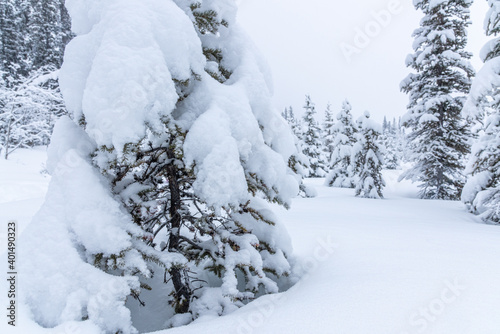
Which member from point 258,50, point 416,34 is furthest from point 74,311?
point 416,34

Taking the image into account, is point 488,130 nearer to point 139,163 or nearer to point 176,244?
point 176,244

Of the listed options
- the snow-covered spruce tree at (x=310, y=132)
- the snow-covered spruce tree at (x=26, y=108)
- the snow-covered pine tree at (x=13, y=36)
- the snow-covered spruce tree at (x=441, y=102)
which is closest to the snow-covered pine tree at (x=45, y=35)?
the snow-covered pine tree at (x=13, y=36)

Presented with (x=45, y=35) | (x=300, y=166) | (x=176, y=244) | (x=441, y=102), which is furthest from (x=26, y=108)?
(x=441, y=102)

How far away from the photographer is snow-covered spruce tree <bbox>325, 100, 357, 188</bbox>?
2672cm

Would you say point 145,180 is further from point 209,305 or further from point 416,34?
point 416,34

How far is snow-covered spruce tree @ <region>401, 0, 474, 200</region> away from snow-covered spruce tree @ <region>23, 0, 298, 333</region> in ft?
46.9

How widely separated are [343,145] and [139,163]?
83.3 ft

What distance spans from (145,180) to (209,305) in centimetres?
161

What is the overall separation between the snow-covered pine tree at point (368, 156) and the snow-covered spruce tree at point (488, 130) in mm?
8390

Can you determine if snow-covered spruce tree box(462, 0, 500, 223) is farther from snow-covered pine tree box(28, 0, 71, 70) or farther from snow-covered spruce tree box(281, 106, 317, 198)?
snow-covered pine tree box(28, 0, 71, 70)

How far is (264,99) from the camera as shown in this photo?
3611 millimetres

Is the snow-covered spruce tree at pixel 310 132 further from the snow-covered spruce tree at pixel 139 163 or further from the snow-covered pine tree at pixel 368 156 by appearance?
the snow-covered spruce tree at pixel 139 163

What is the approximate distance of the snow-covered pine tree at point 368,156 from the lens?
58.2ft

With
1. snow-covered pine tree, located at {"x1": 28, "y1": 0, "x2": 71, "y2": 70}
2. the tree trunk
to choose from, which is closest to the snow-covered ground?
the tree trunk
